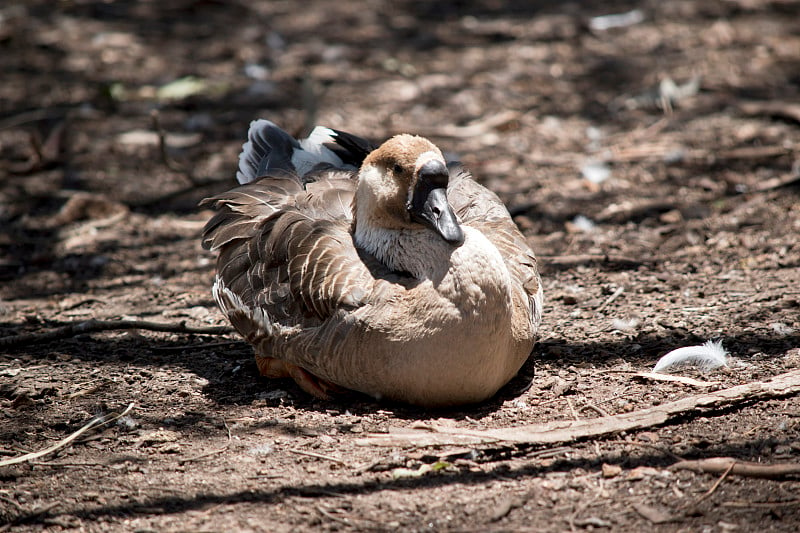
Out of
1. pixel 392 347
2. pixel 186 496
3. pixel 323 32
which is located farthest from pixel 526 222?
pixel 323 32

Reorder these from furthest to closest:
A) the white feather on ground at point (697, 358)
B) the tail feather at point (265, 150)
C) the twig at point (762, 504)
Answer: the tail feather at point (265, 150), the white feather on ground at point (697, 358), the twig at point (762, 504)

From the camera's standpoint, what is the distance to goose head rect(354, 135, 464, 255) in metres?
4.34

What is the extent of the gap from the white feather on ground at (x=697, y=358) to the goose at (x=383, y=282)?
72 centimetres

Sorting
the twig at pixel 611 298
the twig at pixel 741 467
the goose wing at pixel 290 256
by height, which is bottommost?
the twig at pixel 611 298

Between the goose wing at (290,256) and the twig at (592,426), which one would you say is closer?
the twig at (592,426)

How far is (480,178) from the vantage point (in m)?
7.81

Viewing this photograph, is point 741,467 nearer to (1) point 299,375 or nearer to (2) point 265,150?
(1) point 299,375

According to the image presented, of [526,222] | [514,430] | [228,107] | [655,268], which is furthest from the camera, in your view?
[228,107]

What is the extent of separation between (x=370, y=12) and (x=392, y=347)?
837cm

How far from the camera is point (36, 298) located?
6.30 meters

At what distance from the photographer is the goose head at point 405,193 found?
4.34m

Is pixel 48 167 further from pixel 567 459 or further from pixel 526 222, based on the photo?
pixel 567 459

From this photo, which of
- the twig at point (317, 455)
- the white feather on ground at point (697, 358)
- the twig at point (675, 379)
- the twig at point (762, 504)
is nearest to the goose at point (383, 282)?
the twig at point (317, 455)

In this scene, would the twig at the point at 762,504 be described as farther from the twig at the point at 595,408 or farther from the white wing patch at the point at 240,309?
the white wing patch at the point at 240,309
